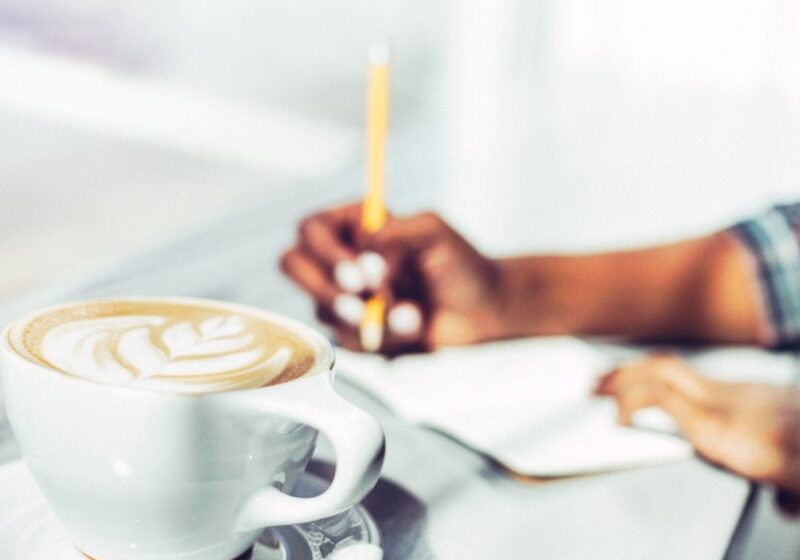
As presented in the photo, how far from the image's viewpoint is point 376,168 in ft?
1.80

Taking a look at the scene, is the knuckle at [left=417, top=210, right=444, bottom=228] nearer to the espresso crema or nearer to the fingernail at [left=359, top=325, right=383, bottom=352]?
the fingernail at [left=359, top=325, right=383, bottom=352]

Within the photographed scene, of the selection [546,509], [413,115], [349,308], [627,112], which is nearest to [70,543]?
[546,509]

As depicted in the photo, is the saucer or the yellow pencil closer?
the saucer

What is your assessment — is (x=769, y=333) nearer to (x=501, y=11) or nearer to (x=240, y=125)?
(x=240, y=125)

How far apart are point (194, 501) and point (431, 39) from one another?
38.6 inches

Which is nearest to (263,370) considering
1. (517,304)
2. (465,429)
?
(465,429)

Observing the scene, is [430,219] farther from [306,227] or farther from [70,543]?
[70,543]

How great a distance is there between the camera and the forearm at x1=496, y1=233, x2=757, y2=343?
59 cm

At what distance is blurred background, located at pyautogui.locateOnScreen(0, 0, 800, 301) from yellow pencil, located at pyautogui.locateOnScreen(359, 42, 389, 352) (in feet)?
0.58

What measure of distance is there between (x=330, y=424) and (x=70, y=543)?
10 cm

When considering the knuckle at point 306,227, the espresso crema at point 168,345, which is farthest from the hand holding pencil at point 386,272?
the espresso crema at point 168,345

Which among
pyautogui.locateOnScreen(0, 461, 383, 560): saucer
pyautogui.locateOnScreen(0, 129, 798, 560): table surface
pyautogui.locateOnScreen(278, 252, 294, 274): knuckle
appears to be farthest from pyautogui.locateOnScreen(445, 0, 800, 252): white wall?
pyautogui.locateOnScreen(0, 461, 383, 560): saucer

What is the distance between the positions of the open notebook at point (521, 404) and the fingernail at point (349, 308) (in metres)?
0.05

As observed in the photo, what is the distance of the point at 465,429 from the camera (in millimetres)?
421
